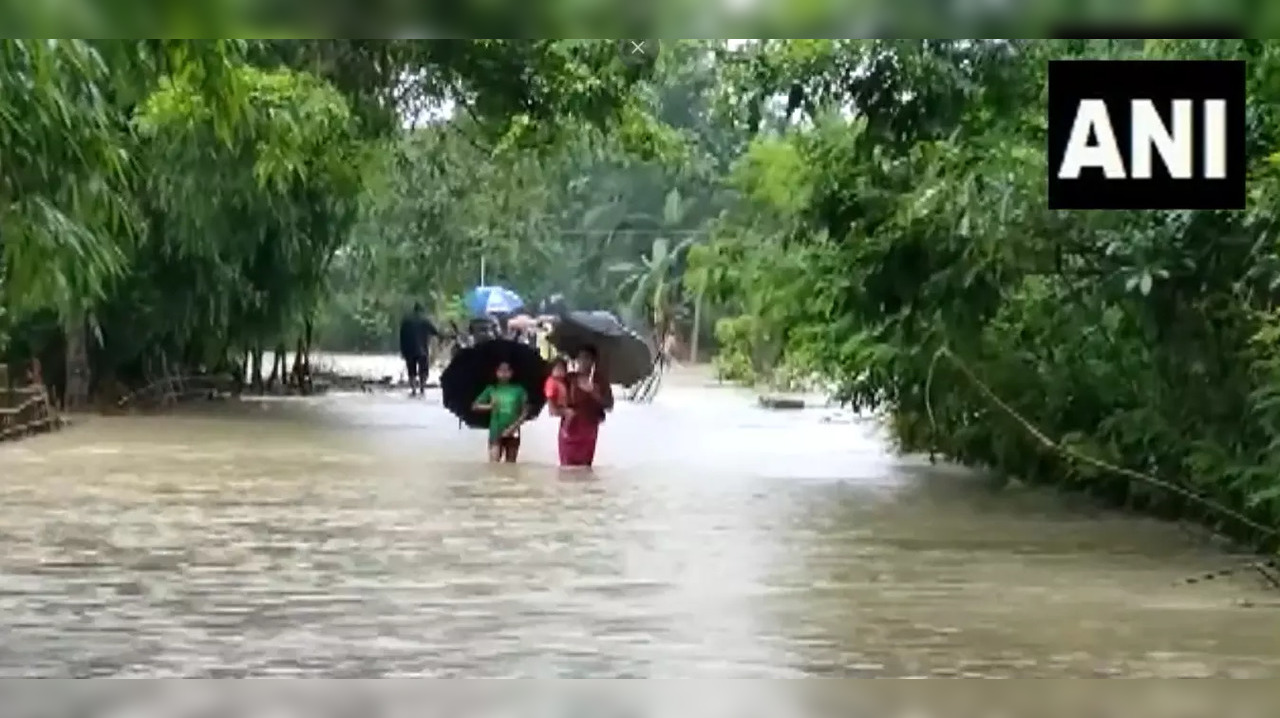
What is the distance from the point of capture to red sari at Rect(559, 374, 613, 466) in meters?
8.53

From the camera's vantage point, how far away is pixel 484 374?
8.89 m

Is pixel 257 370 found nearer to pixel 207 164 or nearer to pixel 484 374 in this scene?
pixel 207 164

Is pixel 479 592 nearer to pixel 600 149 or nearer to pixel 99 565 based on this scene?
pixel 99 565

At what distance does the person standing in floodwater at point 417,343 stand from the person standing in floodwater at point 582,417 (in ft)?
3.46

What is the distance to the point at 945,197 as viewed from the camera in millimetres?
6461

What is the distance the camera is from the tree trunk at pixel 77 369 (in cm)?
1148

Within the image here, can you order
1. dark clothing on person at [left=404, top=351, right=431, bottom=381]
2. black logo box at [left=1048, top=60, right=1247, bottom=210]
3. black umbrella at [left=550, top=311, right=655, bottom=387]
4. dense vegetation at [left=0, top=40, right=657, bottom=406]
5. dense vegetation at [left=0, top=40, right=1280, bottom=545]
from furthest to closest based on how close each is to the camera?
dark clothing on person at [left=404, top=351, right=431, bottom=381] → black umbrella at [left=550, top=311, right=655, bottom=387] → dense vegetation at [left=0, top=40, right=1280, bottom=545] → black logo box at [left=1048, top=60, right=1247, bottom=210] → dense vegetation at [left=0, top=40, right=657, bottom=406]

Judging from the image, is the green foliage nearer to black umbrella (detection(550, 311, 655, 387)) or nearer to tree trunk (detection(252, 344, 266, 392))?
black umbrella (detection(550, 311, 655, 387))

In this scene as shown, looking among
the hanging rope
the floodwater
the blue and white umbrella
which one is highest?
the blue and white umbrella

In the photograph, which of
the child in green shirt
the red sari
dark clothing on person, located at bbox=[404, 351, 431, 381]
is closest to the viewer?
the red sari

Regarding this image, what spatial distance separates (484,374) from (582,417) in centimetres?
56

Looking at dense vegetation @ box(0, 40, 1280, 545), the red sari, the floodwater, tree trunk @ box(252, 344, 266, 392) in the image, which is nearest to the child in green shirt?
the floodwater

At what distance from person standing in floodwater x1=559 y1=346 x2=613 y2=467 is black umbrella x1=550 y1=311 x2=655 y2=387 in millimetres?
82

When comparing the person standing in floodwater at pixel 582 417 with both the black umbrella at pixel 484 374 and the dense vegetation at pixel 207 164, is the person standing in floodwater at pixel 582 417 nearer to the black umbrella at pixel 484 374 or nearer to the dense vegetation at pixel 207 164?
the black umbrella at pixel 484 374
